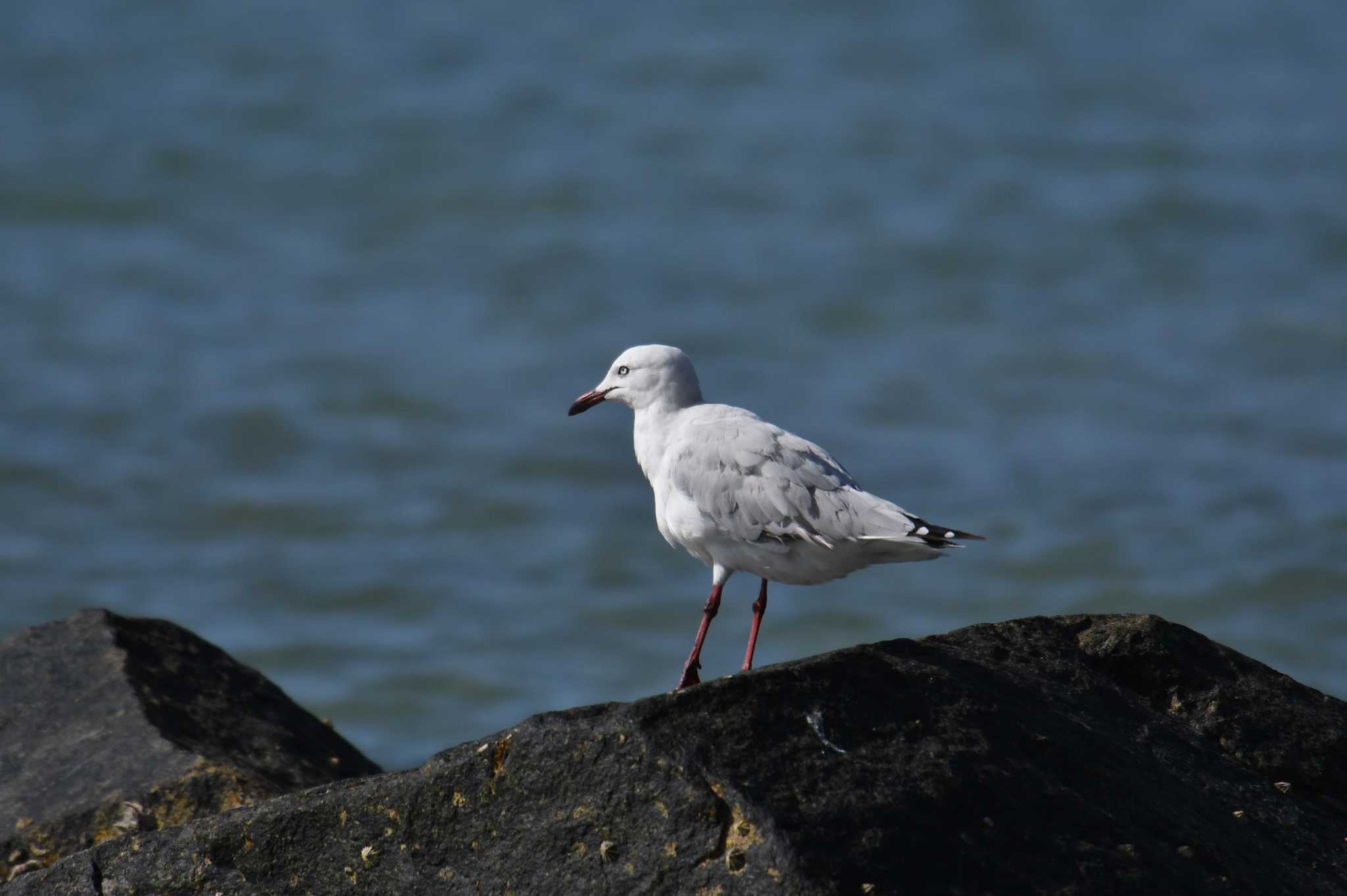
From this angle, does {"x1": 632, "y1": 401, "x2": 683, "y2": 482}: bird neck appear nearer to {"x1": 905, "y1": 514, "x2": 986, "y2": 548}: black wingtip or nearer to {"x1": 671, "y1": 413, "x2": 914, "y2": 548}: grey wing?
{"x1": 671, "y1": 413, "x2": 914, "y2": 548}: grey wing

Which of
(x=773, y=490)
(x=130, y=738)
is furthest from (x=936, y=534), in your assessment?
(x=130, y=738)

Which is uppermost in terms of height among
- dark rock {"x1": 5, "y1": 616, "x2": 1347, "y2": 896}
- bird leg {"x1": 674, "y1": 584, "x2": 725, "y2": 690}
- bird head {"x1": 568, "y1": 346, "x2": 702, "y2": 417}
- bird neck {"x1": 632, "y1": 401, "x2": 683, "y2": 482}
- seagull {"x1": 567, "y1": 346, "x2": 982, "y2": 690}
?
bird head {"x1": 568, "y1": 346, "x2": 702, "y2": 417}

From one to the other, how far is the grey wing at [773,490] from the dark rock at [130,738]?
7.06 ft

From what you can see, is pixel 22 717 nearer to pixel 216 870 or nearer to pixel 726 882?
pixel 216 870

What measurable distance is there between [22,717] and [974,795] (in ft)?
15.1

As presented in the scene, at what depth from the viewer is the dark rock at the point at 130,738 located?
6938 mm

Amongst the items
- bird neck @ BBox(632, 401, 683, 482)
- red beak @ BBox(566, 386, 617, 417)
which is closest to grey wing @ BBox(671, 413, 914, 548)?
bird neck @ BBox(632, 401, 683, 482)

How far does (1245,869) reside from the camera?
536cm

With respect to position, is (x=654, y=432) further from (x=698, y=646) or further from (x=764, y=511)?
(x=698, y=646)

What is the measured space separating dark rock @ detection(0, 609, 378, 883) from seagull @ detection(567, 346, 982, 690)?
1943 mm

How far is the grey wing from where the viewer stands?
6.92m

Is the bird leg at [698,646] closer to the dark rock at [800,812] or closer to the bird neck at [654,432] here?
the bird neck at [654,432]

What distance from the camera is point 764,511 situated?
7.11 m

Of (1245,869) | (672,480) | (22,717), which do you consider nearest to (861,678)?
(1245,869)
